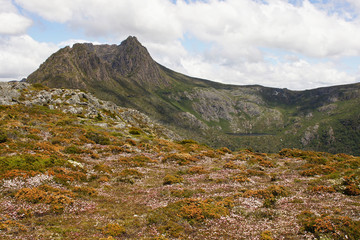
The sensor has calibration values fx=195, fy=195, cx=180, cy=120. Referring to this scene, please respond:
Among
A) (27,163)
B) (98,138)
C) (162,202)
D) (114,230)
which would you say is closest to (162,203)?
(162,202)

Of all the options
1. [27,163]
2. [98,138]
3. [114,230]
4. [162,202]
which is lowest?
[162,202]

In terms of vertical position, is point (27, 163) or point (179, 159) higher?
point (27, 163)

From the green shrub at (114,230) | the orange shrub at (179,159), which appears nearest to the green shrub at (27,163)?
the green shrub at (114,230)

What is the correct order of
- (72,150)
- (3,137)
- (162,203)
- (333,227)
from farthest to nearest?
(72,150) → (3,137) → (162,203) → (333,227)

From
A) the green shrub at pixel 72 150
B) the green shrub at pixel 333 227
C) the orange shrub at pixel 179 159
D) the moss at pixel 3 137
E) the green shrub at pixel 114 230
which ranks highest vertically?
the moss at pixel 3 137

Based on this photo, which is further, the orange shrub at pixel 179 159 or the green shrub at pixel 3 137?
the orange shrub at pixel 179 159

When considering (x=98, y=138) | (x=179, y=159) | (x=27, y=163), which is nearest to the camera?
(x=27, y=163)

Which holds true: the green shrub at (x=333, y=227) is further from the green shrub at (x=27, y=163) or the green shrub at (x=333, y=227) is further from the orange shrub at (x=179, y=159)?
the orange shrub at (x=179, y=159)

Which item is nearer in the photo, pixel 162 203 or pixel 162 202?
pixel 162 203

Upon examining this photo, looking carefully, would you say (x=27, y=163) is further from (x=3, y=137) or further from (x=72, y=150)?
(x=72, y=150)

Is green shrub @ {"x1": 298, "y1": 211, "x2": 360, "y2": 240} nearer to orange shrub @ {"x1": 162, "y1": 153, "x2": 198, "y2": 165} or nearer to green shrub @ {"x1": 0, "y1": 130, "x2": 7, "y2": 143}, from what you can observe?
orange shrub @ {"x1": 162, "y1": 153, "x2": 198, "y2": 165}

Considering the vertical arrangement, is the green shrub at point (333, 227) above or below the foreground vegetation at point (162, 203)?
above

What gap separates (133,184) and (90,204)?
6.56 meters

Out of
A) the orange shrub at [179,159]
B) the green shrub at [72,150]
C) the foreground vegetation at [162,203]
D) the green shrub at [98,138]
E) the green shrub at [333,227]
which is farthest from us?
the green shrub at [98,138]
